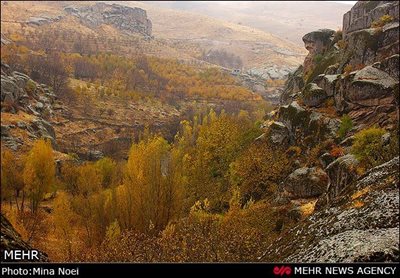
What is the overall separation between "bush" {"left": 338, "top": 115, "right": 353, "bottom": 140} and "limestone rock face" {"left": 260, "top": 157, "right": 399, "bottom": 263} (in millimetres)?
22623

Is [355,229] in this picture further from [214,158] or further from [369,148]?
[214,158]

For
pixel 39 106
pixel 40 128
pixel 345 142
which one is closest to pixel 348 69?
pixel 345 142

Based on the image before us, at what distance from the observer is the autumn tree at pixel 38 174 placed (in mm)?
46344

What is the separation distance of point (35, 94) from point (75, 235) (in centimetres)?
7017

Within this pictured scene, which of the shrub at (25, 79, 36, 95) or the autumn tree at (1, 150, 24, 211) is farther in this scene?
the shrub at (25, 79, 36, 95)

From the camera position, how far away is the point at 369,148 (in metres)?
25.6

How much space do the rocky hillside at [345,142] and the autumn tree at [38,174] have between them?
27120 mm

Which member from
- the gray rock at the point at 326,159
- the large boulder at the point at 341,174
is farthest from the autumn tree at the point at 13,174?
the gray rock at the point at 326,159

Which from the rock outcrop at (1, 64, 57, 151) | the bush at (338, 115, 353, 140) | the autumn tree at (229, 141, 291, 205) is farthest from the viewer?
the rock outcrop at (1, 64, 57, 151)

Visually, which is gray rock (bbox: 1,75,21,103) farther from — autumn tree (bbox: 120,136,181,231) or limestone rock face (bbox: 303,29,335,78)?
limestone rock face (bbox: 303,29,335,78)
